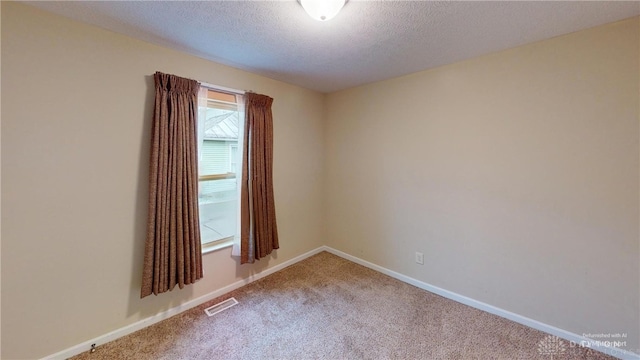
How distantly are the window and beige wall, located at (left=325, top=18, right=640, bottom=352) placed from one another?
1558mm

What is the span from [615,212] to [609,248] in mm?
249

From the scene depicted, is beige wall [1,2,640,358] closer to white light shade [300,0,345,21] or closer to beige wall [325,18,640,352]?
beige wall [325,18,640,352]

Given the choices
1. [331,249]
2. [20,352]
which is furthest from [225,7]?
[331,249]

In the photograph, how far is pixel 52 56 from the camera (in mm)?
1531

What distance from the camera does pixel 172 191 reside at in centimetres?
192

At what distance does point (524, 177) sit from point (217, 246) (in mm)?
2746

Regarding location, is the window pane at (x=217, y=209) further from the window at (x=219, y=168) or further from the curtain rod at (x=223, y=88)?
the curtain rod at (x=223, y=88)

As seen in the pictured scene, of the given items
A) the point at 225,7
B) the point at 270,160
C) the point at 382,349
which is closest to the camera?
the point at 225,7

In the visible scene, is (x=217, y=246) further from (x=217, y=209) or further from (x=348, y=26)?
(x=348, y=26)

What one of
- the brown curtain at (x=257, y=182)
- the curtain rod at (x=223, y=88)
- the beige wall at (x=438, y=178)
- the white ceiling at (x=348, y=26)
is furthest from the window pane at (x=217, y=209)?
the white ceiling at (x=348, y=26)

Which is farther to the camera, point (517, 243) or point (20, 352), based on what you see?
point (517, 243)

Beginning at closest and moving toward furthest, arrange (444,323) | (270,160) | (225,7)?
(225,7)
(444,323)
(270,160)

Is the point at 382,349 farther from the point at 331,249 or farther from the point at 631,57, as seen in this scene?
the point at 631,57

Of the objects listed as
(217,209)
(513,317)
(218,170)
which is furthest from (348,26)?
(513,317)
